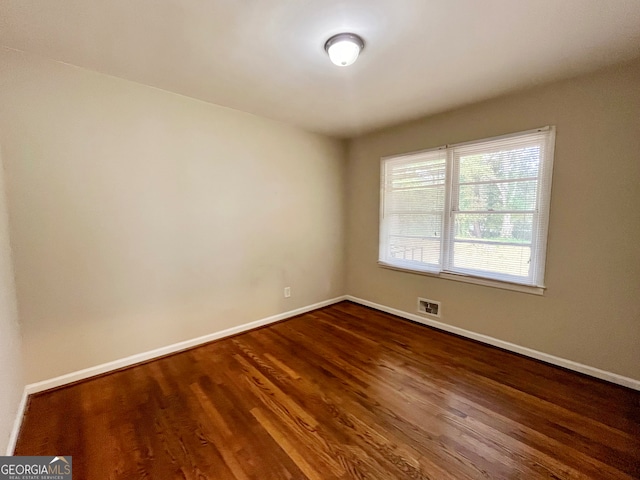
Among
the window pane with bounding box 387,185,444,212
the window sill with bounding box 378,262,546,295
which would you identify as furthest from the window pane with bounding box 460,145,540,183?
the window sill with bounding box 378,262,546,295

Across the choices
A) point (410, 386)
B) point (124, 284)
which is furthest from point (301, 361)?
point (124, 284)

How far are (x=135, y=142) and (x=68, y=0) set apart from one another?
1025mm

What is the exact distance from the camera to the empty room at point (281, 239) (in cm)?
152

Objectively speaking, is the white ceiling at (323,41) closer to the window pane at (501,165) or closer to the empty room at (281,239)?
the empty room at (281,239)

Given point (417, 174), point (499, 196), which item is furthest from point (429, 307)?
point (417, 174)

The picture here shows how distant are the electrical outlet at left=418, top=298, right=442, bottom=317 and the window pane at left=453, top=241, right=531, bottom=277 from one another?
20.2 inches

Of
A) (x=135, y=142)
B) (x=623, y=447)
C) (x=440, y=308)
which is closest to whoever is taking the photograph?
(x=623, y=447)

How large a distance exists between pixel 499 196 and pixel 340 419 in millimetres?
2372

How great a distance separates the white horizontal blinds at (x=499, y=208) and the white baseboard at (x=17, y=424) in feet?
11.7

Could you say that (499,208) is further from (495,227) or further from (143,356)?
(143,356)

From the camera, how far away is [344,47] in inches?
67.6

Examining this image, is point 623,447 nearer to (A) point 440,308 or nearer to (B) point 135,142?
(A) point 440,308

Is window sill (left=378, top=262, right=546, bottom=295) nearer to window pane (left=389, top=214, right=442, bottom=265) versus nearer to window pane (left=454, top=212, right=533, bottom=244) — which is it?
window pane (left=389, top=214, right=442, bottom=265)

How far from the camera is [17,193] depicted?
188 cm
